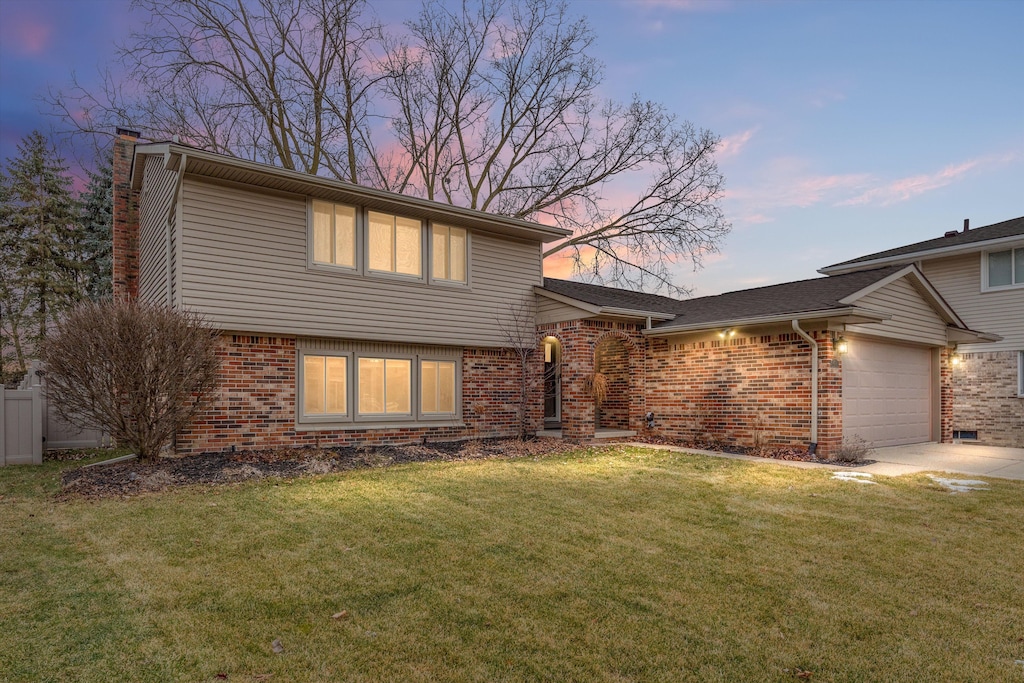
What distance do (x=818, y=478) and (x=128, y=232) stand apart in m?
16.2

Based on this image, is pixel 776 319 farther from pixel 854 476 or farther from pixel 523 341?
pixel 523 341

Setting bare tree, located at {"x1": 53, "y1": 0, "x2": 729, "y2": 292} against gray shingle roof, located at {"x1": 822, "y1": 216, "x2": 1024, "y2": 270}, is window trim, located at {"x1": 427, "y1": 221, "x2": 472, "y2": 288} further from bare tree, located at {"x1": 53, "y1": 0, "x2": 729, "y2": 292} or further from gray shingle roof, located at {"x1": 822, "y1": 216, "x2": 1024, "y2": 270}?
gray shingle roof, located at {"x1": 822, "y1": 216, "x2": 1024, "y2": 270}

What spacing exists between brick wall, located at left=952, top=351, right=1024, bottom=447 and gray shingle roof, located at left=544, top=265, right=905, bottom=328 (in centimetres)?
591

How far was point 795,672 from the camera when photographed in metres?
3.01

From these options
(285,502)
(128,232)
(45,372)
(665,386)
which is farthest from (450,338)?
(128,232)

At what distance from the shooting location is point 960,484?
27.2ft

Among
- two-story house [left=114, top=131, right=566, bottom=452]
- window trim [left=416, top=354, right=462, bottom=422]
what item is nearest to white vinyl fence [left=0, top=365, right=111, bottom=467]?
two-story house [left=114, top=131, right=566, bottom=452]

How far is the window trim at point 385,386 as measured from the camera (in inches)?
453

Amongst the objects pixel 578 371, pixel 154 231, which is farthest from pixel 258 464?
pixel 578 371

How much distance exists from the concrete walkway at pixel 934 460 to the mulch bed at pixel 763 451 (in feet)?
0.81

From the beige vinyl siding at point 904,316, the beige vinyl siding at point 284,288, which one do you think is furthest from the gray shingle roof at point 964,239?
Result: the beige vinyl siding at point 284,288

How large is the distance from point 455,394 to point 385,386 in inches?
68.0

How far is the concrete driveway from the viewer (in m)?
9.46

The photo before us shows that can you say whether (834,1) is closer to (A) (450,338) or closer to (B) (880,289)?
(B) (880,289)
